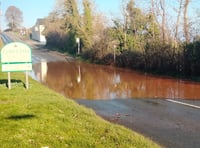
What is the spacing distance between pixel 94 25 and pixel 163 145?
37.3 meters

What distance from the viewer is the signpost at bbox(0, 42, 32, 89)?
14.6 metres

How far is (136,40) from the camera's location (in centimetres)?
3192

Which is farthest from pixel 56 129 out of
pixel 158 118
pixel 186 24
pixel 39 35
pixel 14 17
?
pixel 14 17

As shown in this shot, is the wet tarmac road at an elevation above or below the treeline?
below

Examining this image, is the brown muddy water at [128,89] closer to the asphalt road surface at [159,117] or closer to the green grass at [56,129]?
the asphalt road surface at [159,117]

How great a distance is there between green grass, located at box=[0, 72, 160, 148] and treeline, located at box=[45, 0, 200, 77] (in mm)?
14888

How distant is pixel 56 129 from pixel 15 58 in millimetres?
8034

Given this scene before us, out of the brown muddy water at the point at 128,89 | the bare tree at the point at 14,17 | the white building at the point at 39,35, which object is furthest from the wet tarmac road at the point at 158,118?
the bare tree at the point at 14,17

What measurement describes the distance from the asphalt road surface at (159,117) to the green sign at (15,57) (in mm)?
2979

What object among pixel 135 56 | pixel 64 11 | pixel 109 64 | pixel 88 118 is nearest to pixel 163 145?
pixel 88 118

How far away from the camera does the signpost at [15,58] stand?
48.0 feet

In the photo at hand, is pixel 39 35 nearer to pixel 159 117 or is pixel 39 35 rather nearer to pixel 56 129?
pixel 159 117

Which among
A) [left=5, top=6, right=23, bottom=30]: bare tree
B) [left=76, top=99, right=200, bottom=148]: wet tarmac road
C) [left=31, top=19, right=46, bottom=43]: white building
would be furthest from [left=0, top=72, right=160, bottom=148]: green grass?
[left=5, top=6, right=23, bottom=30]: bare tree

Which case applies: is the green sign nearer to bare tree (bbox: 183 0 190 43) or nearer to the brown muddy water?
the brown muddy water
